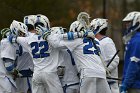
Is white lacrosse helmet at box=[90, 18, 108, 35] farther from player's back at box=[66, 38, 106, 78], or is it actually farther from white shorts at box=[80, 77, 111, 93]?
white shorts at box=[80, 77, 111, 93]

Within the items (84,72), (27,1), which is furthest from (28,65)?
(27,1)

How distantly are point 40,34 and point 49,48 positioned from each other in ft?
1.19

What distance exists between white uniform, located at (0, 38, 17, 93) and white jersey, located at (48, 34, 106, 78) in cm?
153

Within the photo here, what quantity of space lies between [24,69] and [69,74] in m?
1.64

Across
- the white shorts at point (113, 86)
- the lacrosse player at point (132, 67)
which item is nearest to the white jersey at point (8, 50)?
the white shorts at point (113, 86)

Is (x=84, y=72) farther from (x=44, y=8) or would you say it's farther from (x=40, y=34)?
(x=44, y=8)

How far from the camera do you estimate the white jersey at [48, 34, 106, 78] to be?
14234 mm

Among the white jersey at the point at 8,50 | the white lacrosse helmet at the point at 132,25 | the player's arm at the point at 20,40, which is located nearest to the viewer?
the white lacrosse helmet at the point at 132,25

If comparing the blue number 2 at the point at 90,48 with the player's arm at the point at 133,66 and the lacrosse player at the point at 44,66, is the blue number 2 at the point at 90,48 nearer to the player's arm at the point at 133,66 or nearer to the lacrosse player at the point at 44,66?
the lacrosse player at the point at 44,66

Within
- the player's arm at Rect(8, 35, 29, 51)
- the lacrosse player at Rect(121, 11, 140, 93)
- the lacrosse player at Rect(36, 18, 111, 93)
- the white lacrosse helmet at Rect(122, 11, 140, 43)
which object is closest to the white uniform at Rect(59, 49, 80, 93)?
the lacrosse player at Rect(36, 18, 111, 93)

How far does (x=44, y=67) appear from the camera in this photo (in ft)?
48.1

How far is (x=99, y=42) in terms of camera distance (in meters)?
15.6

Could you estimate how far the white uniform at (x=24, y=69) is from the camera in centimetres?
1593

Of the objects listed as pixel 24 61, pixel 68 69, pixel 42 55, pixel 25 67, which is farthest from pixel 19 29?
pixel 68 69
